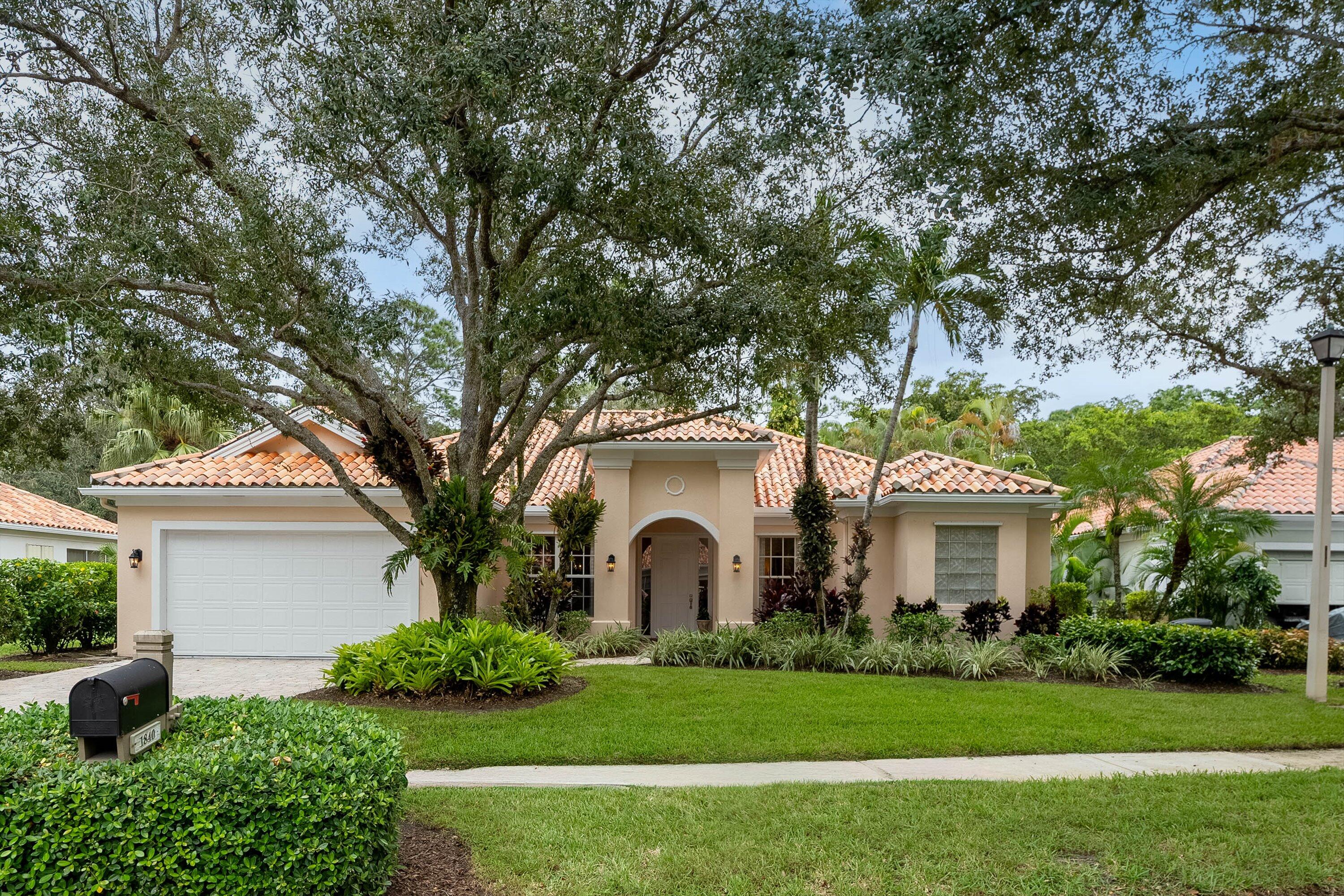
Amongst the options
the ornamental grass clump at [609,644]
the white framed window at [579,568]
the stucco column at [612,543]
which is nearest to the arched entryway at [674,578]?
the white framed window at [579,568]

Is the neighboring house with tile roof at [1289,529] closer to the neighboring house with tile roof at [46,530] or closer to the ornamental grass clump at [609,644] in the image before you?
the ornamental grass clump at [609,644]

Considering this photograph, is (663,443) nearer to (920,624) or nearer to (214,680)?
(920,624)

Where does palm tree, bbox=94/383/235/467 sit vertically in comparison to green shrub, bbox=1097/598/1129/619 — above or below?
above

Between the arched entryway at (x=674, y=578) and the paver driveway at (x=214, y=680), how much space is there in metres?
7.55

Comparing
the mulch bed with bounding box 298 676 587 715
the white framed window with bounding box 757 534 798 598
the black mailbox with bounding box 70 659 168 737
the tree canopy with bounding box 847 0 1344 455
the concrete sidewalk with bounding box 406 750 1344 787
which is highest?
the tree canopy with bounding box 847 0 1344 455

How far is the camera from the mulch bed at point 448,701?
33.0 ft

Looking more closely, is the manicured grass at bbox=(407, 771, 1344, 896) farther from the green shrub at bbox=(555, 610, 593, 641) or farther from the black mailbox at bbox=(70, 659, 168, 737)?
the green shrub at bbox=(555, 610, 593, 641)

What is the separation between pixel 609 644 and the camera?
611 inches

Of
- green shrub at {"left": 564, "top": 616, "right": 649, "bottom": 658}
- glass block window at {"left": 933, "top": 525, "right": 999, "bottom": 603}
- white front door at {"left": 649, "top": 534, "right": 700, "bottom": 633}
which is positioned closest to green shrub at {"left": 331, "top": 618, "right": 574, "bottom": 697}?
green shrub at {"left": 564, "top": 616, "right": 649, "bottom": 658}

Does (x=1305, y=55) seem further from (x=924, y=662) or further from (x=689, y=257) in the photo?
(x=924, y=662)

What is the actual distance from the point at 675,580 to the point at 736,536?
12.2ft

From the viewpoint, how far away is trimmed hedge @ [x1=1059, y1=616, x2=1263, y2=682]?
42.2 ft

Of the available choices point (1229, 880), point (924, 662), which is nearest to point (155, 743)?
point (1229, 880)

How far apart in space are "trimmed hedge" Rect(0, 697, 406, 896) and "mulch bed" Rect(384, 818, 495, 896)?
0.93ft
